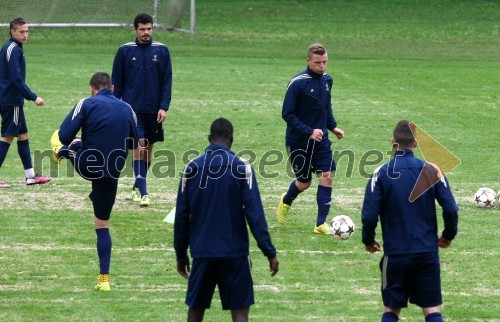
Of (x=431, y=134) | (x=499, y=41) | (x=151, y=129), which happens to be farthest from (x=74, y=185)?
(x=499, y=41)

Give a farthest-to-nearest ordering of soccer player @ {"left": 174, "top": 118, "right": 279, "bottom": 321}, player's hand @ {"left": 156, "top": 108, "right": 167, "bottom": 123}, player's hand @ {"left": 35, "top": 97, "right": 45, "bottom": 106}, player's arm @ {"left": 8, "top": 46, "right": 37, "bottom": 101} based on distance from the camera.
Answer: player's arm @ {"left": 8, "top": 46, "right": 37, "bottom": 101}
player's hand @ {"left": 35, "top": 97, "right": 45, "bottom": 106}
player's hand @ {"left": 156, "top": 108, "right": 167, "bottom": 123}
soccer player @ {"left": 174, "top": 118, "right": 279, "bottom": 321}

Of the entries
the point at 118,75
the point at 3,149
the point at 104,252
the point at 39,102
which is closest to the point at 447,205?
the point at 104,252

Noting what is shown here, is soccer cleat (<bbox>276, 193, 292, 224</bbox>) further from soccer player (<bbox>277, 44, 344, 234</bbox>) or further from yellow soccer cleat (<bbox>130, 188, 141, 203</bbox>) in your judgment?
yellow soccer cleat (<bbox>130, 188, 141, 203</bbox>)

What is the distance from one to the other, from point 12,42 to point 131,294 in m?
5.69

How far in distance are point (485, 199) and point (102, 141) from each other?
581 centimetres

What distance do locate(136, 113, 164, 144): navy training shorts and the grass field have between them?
0.91 metres

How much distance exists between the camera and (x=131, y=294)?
10016mm

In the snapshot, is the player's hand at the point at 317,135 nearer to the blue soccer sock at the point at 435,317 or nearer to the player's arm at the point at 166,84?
the player's arm at the point at 166,84

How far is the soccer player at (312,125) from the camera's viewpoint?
12250 millimetres

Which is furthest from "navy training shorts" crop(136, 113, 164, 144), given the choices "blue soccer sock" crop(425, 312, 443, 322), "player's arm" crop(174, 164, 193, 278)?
"blue soccer sock" crop(425, 312, 443, 322)

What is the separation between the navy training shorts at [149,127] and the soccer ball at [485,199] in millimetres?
4269

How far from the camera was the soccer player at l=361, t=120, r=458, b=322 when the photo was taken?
26.8 feet

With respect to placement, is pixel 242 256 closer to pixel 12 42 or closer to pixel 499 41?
pixel 12 42

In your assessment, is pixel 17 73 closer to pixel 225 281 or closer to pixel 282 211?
pixel 282 211
